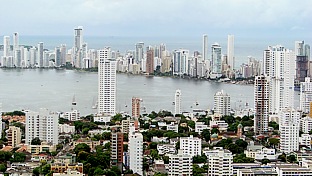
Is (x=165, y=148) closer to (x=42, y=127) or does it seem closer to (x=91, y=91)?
(x=42, y=127)

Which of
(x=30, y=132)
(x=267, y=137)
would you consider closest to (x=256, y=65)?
(x=267, y=137)

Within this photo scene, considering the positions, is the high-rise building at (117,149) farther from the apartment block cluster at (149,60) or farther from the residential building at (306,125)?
the apartment block cluster at (149,60)

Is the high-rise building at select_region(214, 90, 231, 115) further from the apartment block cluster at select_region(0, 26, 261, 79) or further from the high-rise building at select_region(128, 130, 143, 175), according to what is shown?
the apartment block cluster at select_region(0, 26, 261, 79)

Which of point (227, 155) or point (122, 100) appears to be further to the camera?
point (122, 100)

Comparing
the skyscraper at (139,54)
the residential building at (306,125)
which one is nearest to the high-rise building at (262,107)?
the residential building at (306,125)

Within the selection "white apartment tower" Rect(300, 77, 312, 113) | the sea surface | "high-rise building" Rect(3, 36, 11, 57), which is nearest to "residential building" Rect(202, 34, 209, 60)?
the sea surface

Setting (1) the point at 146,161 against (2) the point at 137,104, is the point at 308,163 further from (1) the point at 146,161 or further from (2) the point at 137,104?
(2) the point at 137,104

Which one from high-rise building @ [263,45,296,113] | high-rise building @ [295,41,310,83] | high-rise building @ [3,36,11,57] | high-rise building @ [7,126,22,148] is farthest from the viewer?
high-rise building @ [3,36,11,57]
